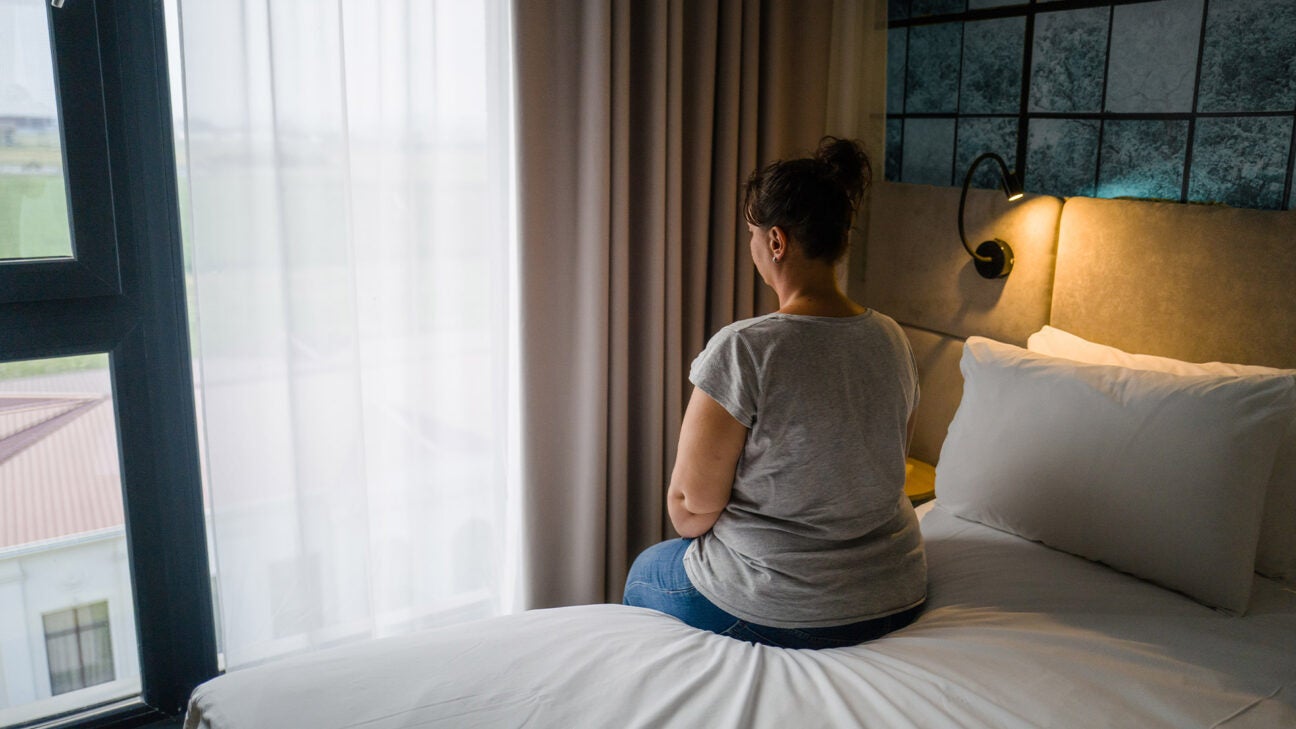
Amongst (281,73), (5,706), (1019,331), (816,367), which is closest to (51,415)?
(5,706)

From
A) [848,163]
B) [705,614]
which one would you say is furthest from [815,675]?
[848,163]

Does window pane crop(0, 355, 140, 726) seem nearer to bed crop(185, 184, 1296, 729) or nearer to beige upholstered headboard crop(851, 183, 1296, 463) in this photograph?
bed crop(185, 184, 1296, 729)

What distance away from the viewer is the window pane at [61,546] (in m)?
1.97

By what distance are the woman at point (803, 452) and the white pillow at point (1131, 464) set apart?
337 millimetres

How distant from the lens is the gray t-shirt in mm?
1502

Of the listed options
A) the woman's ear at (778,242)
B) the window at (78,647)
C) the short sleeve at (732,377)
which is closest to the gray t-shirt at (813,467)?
the short sleeve at (732,377)

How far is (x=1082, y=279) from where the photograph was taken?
215 centimetres

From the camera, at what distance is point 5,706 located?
2068 mm

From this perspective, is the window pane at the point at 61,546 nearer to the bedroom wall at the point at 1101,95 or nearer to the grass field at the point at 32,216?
the grass field at the point at 32,216

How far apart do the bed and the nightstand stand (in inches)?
13.7

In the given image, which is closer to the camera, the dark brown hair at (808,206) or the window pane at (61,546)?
the dark brown hair at (808,206)

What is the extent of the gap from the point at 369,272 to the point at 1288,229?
6.20 ft

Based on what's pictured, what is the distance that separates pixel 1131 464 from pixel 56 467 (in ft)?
7.11

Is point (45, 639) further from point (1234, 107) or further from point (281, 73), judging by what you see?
point (1234, 107)
